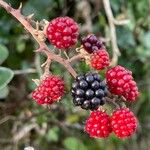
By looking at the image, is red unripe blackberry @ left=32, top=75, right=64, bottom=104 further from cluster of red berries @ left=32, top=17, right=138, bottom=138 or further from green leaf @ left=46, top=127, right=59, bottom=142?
green leaf @ left=46, top=127, right=59, bottom=142

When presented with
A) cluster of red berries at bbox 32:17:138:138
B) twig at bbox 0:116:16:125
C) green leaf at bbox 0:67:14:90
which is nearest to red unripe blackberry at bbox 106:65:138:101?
cluster of red berries at bbox 32:17:138:138

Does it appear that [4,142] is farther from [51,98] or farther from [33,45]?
[51,98]

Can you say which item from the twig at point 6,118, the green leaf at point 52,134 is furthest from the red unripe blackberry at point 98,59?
the green leaf at point 52,134

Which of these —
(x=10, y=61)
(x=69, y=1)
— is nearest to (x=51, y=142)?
(x=10, y=61)

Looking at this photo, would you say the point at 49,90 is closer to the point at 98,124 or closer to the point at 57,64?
the point at 98,124

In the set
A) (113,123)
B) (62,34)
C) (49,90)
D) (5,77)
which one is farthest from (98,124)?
(5,77)

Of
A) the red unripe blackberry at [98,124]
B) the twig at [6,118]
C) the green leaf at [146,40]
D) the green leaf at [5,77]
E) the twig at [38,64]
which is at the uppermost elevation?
the green leaf at [146,40]

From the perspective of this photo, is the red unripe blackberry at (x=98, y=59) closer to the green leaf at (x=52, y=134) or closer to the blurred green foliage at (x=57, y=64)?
the blurred green foliage at (x=57, y=64)
